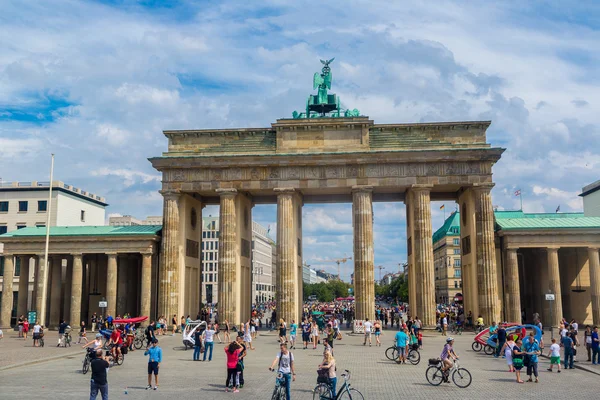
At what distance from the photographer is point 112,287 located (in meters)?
52.2

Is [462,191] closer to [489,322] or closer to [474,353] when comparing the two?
[489,322]

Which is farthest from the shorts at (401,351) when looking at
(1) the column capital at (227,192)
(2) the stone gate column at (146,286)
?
(2) the stone gate column at (146,286)

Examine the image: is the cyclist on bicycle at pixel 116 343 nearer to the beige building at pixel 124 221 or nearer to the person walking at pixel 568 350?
the person walking at pixel 568 350

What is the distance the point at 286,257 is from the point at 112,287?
16303 millimetres

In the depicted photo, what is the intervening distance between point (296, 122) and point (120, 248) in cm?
2027

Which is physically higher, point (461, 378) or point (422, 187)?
point (422, 187)

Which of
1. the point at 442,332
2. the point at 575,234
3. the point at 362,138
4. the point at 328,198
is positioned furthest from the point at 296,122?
the point at 575,234

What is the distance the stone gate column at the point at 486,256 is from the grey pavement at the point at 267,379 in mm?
16054

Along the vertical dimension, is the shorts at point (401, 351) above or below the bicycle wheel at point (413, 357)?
above

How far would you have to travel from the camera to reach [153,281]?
2141 inches

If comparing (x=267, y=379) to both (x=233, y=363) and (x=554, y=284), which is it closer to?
(x=233, y=363)

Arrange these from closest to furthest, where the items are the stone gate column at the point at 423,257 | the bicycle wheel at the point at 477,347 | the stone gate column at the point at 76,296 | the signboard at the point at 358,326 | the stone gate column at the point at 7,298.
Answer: the bicycle wheel at the point at 477,347, the signboard at the point at 358,326, the stone gate column at the point at 423,257, the stone gate column at the point at 7,298, the stone gate column at the point at 76,296

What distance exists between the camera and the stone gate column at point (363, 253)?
163 feet

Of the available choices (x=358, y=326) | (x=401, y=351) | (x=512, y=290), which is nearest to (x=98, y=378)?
(x=401, y=351)
